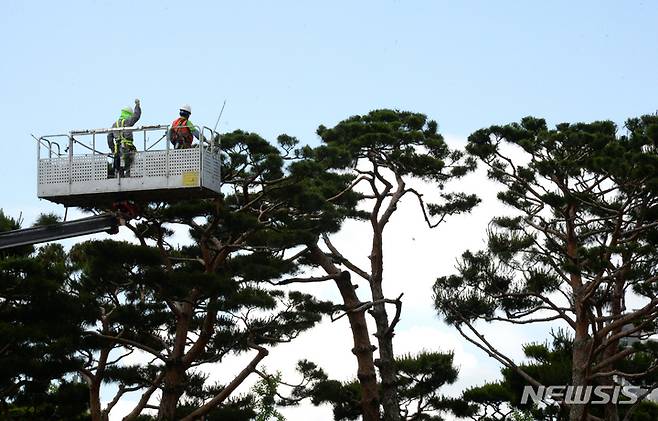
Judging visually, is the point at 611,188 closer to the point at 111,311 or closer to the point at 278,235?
the point at 278,235

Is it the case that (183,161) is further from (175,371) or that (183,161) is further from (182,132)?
(175,371)

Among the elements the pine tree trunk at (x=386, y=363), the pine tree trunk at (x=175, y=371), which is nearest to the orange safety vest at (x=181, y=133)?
the pine tree trunk at (x=175, y=371)

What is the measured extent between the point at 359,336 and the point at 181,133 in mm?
7063

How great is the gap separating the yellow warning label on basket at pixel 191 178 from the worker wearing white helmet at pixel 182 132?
18.4 inches

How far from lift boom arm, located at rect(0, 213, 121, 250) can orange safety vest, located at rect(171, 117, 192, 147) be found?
165 centimetres

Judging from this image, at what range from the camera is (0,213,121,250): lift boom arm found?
21438 mm

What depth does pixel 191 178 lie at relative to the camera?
20.4 metres

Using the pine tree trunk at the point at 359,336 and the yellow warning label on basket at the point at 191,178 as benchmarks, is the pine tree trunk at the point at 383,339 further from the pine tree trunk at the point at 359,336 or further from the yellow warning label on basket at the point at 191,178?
the yellow warning label on basket at the point at 191,178

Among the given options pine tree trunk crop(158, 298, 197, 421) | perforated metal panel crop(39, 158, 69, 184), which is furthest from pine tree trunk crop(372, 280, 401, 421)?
perforated metal panel crop(39, 158, 69, 184)

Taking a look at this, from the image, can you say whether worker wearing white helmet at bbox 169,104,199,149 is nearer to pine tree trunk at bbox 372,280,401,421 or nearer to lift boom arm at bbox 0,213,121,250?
lift boom arm at bbox 0,213,121,250

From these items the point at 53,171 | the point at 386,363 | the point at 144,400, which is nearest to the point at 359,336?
the point at 386,363

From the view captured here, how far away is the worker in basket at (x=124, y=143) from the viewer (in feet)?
67.6

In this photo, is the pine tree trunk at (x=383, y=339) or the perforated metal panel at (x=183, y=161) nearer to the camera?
the perforated metal panel at (x=183, y=161)

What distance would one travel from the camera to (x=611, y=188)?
24406 millimetres
